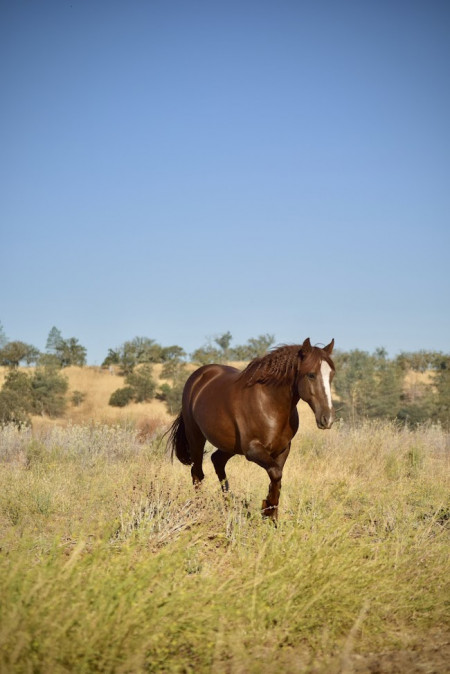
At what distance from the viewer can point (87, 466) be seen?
11.4 metres

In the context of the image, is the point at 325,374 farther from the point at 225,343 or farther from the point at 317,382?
the point at 225,343

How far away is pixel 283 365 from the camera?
273 inches

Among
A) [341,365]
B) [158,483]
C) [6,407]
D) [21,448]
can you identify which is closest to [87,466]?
[21,448]

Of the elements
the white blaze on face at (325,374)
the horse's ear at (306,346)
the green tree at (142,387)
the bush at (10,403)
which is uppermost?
the horse's ear at (306,346)

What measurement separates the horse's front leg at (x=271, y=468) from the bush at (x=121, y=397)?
111 ft

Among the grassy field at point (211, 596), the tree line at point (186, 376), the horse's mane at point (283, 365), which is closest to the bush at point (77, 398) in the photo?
the tree line at point (186, 376)

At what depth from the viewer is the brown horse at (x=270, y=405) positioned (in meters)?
6.42

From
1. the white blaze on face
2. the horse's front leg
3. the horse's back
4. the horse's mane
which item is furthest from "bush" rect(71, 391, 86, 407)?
the white blaze on face

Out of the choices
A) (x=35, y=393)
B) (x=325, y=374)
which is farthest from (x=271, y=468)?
(x=35, y=393)

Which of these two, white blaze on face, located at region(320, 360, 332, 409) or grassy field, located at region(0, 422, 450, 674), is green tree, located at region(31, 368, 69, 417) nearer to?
grassy field, located at region(0, 422, 450, 674)

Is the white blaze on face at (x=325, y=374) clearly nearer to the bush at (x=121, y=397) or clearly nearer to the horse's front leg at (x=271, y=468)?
the horse's front leg at (x=271, y=468)

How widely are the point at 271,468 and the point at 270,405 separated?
0.69 meters

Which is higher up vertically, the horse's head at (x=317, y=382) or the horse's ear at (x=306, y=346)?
the horse's ear at (x=306, y=346)

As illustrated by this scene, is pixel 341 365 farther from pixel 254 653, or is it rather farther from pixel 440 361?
pixel 254 653
